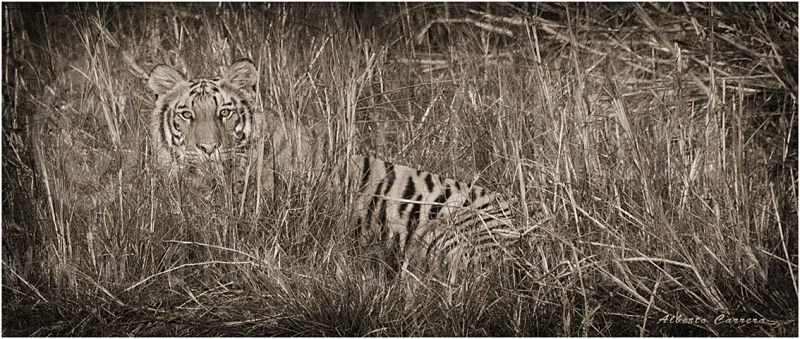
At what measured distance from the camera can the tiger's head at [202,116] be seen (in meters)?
3.95

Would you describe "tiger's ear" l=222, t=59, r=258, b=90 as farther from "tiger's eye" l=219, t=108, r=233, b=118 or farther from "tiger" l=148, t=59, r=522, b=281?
"tiger's eye" l=219, t=108, r=233, b=118

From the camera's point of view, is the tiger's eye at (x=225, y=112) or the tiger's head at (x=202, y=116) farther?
the tiger's eye at (x=225, y=112)

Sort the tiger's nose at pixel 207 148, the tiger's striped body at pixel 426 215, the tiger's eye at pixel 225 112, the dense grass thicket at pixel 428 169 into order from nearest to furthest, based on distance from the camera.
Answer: the dense grass thicket at pixel 428 169, the tiger's striped body at pixel 426 215, the tiger's nose at pixel 207 148, the tiger's eye at pixel 225 112

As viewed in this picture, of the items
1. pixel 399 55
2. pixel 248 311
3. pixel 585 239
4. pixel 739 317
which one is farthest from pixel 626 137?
pixel 399 55

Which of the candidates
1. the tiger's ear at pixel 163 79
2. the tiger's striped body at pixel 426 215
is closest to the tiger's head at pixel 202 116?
the tiger's ear at pixel 163 79

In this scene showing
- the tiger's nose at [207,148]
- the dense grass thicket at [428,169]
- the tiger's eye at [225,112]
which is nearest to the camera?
the dense grass thicket at [428,169]

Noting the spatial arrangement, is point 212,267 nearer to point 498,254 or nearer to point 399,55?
point 498,254

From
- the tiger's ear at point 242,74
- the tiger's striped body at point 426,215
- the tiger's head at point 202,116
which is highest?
the tiger's ear at point 242,74

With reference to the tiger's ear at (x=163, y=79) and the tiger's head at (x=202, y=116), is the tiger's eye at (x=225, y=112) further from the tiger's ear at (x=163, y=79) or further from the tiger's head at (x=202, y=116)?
the tiger's ear at (x=163, y=79)

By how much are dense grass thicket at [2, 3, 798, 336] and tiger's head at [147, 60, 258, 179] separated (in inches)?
3.8

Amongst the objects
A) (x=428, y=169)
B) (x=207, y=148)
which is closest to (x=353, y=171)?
(x=428, y=169)

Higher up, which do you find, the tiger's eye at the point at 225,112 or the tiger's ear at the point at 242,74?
the tiger's ear at the point at 242,74

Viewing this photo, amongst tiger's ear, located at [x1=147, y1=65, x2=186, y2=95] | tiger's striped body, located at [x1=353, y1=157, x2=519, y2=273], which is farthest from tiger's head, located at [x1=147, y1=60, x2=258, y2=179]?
tiger's striped body, located at [x1=353, y1=157, x2=519, y2=273]

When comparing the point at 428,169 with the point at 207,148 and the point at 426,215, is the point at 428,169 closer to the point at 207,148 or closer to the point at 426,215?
the point at 426,215
